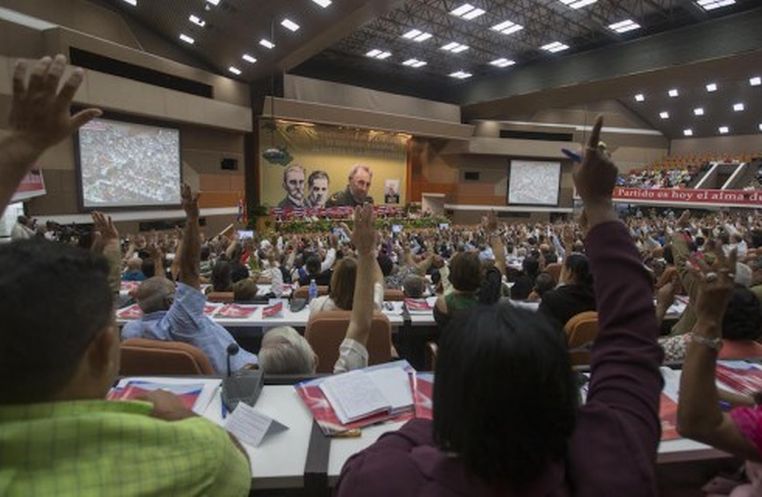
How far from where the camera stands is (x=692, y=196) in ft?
52.8

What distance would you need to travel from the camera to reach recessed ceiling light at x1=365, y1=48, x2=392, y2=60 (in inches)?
646

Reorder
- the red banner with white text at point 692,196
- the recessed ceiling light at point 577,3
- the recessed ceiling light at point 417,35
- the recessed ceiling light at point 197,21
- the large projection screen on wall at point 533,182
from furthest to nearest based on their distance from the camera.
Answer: the large projection screen on wall at point 533,182, the recessed ceiling light at point 417,35, the red banner with white text at point 692,196, the recessed ceiling light at point 577,3, the recessed ceiling light at point 197,21

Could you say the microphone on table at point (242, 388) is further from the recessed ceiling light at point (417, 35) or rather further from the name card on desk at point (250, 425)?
the recessed ceiling light at point (417, 35)

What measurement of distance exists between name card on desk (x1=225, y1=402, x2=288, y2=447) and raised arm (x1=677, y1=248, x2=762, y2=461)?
1232 millimetres

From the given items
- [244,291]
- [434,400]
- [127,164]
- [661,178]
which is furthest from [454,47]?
[434,400]

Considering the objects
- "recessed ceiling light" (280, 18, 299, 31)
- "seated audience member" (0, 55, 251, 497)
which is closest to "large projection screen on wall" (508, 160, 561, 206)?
"recessed ceiling light" (280, 18, 299, 31)

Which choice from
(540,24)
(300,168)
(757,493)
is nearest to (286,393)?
(757,493)

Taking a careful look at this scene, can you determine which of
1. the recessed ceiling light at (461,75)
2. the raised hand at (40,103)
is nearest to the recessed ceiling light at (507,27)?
the recessed ceiling light at (461,75)

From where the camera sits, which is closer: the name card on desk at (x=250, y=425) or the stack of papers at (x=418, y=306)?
the name card on desk at (x=250, y=425)

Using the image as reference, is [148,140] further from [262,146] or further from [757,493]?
[757,493]

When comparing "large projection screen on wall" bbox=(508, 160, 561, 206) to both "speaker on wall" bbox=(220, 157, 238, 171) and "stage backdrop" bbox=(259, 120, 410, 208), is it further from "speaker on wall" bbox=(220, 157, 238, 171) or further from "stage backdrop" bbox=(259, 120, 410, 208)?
"speaker on wall" bbox=(220, 157, 238, 171)

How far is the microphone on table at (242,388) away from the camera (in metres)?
1.72

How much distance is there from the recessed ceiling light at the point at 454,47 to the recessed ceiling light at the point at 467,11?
2.37 m

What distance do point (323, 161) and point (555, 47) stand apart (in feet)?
30.6
